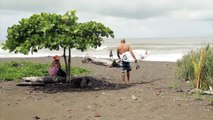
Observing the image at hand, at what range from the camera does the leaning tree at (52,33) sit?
41.9ft

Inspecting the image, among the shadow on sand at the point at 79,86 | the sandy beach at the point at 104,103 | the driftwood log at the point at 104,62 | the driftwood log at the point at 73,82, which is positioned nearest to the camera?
the sandy beach at the point at 104,103

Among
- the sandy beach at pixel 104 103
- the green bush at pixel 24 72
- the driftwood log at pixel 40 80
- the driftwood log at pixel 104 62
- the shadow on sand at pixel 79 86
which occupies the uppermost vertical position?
the driftwood log at pixel 104 62

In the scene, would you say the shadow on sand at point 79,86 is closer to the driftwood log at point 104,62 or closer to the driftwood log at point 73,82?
the driftwood log at point 73,82

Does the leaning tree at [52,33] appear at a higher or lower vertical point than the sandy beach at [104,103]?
higher

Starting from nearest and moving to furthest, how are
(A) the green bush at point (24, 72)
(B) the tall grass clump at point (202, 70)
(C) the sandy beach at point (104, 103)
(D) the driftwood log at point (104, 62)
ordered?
(C) the sandy beach at point (104, 103), (B) the tall grass clump at point (202, 70), (A) the green bush at point (24, 72), (D) the driftwood log at point (104, 62)

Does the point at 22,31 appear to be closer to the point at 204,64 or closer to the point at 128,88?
the point at 128,88

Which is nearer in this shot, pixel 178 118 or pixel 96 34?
pixel 178 118

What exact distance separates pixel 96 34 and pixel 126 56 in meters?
1.88

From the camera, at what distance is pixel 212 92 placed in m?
11.4

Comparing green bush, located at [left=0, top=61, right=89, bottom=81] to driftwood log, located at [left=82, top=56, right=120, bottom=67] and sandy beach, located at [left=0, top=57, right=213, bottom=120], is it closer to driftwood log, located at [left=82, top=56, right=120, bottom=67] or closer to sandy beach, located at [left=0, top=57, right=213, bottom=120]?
sandy beach, located at [left=0, top=57, right=213, bottom=120]

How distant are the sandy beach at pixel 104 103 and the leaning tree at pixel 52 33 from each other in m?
1.45

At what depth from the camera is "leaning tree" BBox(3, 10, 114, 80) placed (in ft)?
41.9

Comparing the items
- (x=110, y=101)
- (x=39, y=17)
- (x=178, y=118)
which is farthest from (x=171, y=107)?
(x=39, y=17)

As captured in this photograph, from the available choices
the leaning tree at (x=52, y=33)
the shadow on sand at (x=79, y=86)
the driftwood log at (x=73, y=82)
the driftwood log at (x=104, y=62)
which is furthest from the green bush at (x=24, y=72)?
the leaning tree at (x=52, y=33)
